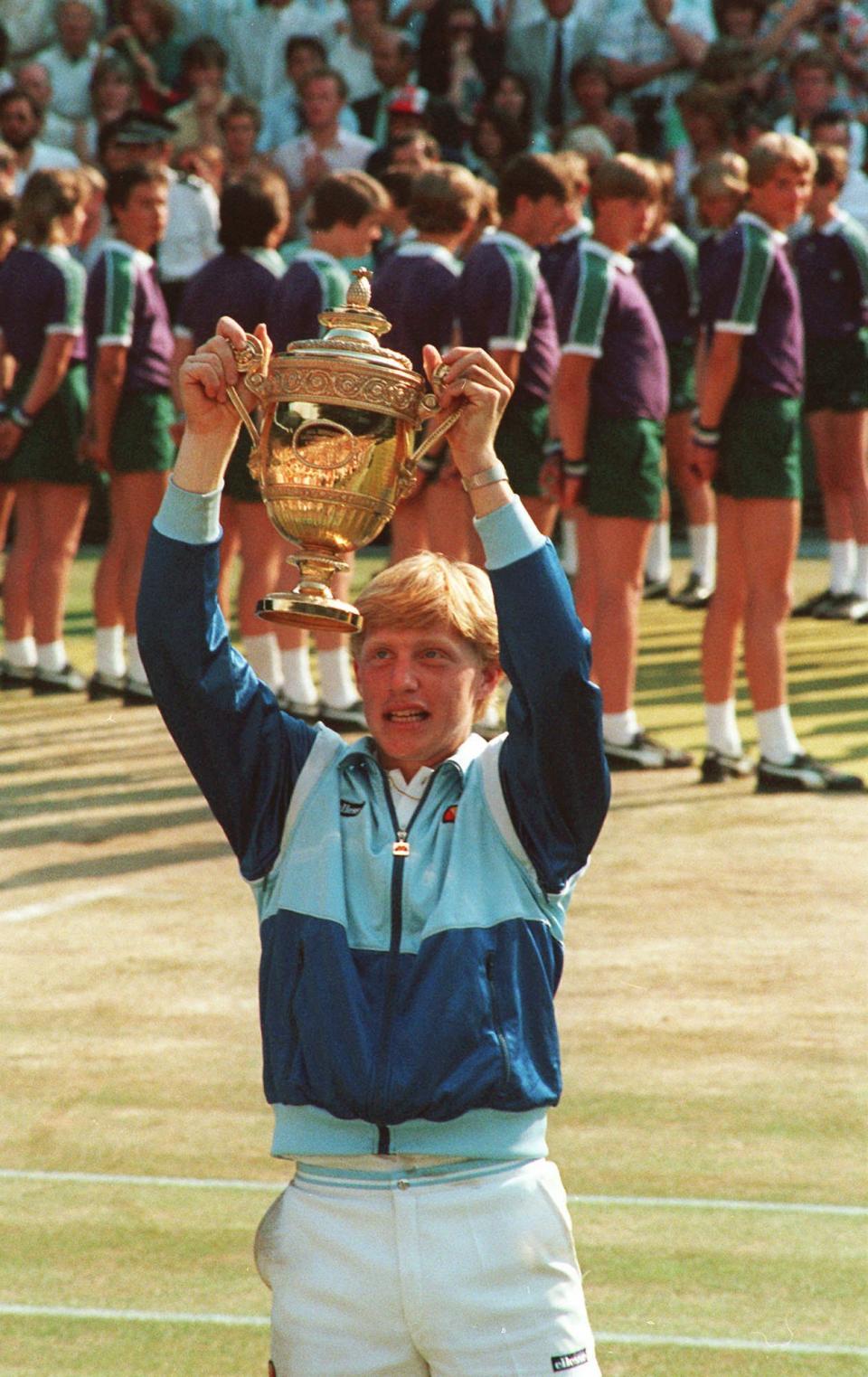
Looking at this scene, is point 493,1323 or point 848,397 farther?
point 848,397

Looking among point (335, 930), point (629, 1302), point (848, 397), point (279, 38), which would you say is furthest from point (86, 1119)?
point (279, 38)

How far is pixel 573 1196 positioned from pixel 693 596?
7930 millimetres

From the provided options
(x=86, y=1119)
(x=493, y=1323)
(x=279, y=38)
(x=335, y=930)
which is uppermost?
(x=279, y=38)

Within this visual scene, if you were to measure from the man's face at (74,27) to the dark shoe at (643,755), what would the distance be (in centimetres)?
919

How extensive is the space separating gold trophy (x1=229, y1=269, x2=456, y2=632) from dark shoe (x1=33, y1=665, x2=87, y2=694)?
712cm

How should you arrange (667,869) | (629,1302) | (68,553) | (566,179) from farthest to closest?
1. (68,553)
2. (566,179)
3. (667,869)
4. (629,1302)

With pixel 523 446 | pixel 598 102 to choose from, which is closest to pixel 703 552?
pixel 523 446

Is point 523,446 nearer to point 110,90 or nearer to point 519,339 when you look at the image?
point 519,339

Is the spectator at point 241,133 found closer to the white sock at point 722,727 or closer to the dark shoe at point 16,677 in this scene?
the dark shoe at point 16,677

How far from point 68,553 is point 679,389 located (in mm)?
3646

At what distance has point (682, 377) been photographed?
1164cm

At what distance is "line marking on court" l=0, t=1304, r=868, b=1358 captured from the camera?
3.77 metres

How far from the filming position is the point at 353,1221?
265 cm

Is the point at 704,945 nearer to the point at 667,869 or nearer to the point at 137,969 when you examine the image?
the point at 667,869
